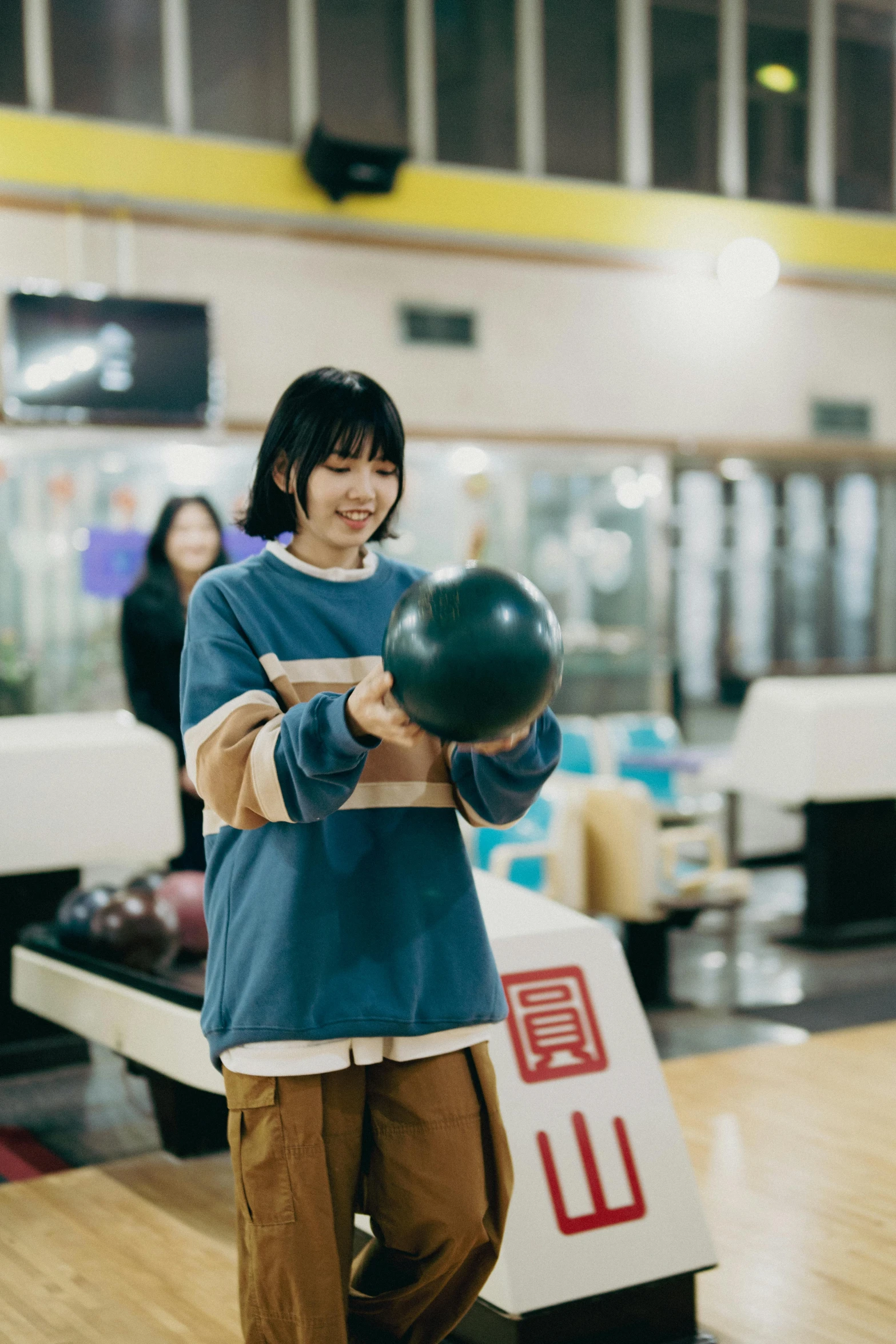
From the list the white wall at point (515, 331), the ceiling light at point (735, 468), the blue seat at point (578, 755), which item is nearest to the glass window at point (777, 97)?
the white wall at point (515, 331)

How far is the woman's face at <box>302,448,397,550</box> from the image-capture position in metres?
1.69

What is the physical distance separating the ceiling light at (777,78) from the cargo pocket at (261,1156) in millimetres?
8231

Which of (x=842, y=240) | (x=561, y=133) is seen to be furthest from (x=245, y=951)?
(x=842, y=240)

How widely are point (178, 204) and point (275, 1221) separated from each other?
231 inches

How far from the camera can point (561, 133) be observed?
26.0ft

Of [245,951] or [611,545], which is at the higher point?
[611,545]

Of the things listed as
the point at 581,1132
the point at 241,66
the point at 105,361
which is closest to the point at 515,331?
the point at 241,66

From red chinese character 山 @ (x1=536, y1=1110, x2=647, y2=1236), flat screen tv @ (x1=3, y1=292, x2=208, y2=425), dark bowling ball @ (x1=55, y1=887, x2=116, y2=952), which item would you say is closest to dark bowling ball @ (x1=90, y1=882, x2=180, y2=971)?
dark bowling ball @ (x1=55, y1=887, x2=116, y2=952)

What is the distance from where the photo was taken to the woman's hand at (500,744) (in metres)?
1.55

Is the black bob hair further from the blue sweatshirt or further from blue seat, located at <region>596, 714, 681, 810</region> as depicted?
blue seat, located at <region>596, 714, 681, 810</region>

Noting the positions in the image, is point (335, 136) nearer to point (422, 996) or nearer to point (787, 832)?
point (787, 832)

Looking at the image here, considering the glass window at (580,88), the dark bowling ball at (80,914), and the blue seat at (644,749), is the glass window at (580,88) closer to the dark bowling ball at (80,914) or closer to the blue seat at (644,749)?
the blue seat at (644,749)

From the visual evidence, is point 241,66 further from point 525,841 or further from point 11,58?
point 525,841

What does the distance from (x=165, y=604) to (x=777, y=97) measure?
6.36 metres
